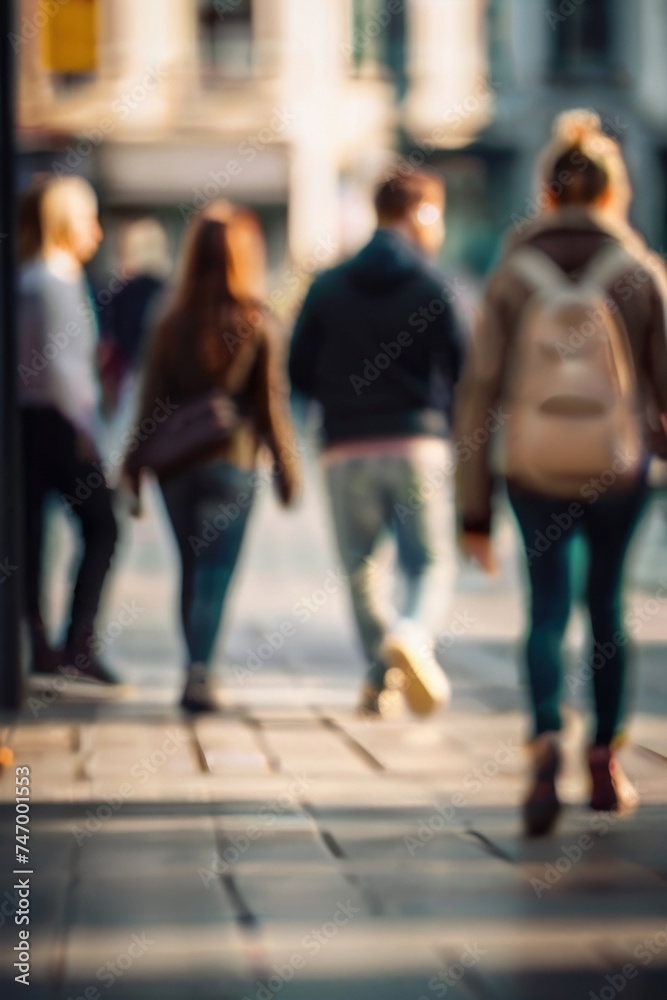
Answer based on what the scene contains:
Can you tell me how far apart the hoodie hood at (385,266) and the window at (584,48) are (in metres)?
19.4

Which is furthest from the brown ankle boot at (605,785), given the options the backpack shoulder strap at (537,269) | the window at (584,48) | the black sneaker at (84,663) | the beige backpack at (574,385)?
the window at (584,48)

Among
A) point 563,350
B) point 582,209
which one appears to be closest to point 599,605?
point 563,350

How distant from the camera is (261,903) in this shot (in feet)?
11.6

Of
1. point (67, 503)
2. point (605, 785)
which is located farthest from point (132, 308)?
point (605, 785)

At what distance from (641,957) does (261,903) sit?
0.74 meters

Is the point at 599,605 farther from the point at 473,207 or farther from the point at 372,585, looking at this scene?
the point at 473,207

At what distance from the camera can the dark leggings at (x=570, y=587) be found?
4.02m

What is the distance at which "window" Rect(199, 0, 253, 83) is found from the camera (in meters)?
24.3

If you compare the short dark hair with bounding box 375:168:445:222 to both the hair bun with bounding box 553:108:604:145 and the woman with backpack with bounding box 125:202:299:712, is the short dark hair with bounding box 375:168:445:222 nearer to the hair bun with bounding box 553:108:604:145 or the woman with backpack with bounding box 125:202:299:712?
the woman with backpack with bounding box 125:202:299:712

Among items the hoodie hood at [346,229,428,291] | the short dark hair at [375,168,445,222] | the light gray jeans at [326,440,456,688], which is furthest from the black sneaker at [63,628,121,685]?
the short dark hair at [375,168,445,222]

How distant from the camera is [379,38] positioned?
2478 centimetres

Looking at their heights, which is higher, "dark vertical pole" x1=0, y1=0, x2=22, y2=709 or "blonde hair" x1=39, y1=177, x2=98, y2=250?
"blonde hair" x1=39, y1=177, x2=98, y2=250

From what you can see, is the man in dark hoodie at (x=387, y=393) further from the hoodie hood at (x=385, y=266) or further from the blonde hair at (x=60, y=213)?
the blonde hair at (x=60, y=213)

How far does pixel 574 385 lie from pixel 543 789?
33.3 inches
